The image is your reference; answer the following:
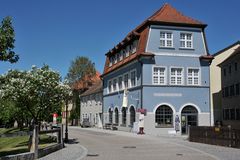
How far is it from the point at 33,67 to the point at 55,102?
2.51 meters

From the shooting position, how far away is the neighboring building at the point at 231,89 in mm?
42344

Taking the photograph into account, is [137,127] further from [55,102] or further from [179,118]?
[55,102]

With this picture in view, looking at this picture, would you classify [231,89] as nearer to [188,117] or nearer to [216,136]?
[188,117]

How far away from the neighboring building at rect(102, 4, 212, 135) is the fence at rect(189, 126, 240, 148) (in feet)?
36.6

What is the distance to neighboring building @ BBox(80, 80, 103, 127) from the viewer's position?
60.5m

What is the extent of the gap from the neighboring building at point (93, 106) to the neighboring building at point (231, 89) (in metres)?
20.2

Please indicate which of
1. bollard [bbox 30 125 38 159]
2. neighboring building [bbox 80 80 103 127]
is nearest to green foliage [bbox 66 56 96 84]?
neighboring building [bbox 80 80 103 127]

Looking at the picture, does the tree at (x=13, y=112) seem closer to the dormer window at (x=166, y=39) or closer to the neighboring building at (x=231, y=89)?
the dormer window at (x=166, y=39)

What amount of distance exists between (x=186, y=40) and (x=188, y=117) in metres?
7.86

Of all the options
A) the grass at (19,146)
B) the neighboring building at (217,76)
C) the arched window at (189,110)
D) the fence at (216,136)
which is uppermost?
the neighboring building at (217,76)

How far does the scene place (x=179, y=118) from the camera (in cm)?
3809

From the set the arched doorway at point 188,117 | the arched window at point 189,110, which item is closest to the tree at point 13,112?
the arched doorway at point 188,117

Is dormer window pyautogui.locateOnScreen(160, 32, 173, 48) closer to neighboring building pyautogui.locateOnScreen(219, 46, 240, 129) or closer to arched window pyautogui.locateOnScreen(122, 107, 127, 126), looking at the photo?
neighboring building pyautogui.locateOnScreen(219, 46, 240, 129)

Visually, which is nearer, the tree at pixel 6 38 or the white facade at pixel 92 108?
the tree at pixel 6 38
